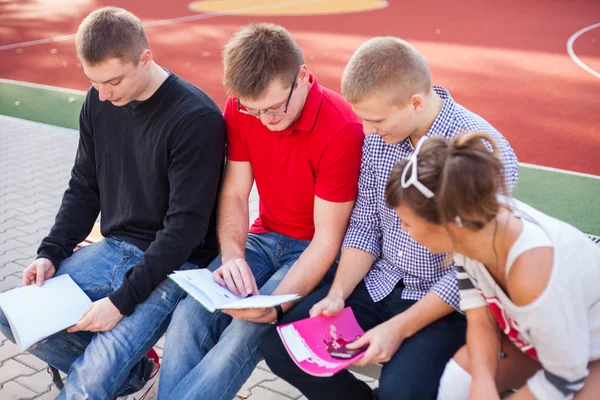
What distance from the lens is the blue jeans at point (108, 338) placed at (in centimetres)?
272

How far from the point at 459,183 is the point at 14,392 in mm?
2527

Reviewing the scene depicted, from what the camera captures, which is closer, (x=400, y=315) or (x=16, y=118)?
(x=400, y=315)

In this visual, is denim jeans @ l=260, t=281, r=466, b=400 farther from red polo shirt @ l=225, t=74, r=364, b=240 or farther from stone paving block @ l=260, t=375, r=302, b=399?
stone paving block @ l=260, t=375, r=302, b=399

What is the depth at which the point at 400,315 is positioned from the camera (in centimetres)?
252

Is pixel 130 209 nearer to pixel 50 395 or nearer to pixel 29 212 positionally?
pixel 50 395

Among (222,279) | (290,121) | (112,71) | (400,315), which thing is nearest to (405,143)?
(290,121)

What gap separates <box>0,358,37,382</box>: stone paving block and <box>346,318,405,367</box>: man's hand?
1.96 m

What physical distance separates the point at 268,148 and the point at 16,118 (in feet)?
19.4

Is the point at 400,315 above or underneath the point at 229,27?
above

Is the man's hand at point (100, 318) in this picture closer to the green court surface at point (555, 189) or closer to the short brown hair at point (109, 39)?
the short brown hair at point (109, 39)

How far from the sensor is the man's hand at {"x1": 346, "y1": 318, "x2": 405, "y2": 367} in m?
2.39

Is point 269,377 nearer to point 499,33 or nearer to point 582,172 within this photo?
point 582,172

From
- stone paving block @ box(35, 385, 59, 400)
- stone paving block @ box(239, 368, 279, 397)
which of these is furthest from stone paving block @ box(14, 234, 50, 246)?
stone paving block @ box(239, 368, 279, 397)

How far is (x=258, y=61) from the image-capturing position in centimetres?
276
